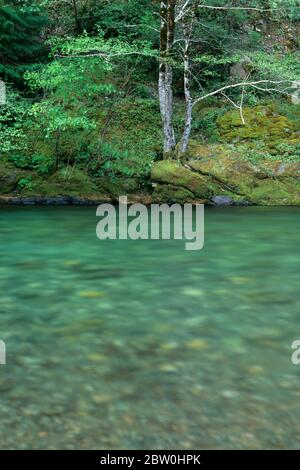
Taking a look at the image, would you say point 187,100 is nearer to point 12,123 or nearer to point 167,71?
point 167,71

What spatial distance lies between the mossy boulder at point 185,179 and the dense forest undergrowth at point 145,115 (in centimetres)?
3

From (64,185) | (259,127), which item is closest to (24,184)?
(64,185)

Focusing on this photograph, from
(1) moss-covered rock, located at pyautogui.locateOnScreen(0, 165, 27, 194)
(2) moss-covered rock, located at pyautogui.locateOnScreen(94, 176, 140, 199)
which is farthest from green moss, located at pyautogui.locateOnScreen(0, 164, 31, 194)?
(2) moss-covered rock, located at pyautogui.locateOnScreen(94, 176, 140, 199)

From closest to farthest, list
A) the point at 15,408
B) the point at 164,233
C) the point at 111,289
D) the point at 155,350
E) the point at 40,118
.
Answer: the point at 15,408
the point at 155,350
the point at 111,289
the point at 164,233
the point at 40,118

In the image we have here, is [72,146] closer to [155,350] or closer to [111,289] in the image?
[111,289]

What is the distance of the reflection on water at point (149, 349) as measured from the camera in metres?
2.62

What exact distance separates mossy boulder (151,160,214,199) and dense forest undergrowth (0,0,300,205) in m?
0.03

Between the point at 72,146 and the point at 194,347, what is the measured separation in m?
11.7

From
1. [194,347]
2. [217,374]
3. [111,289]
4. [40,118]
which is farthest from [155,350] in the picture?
Result: [40,118]

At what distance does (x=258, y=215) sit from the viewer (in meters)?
11.4

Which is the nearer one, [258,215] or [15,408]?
[15,408]

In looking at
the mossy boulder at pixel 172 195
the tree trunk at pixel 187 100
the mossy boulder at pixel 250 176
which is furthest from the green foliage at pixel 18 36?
the mossy boulder at pixel 250 176
